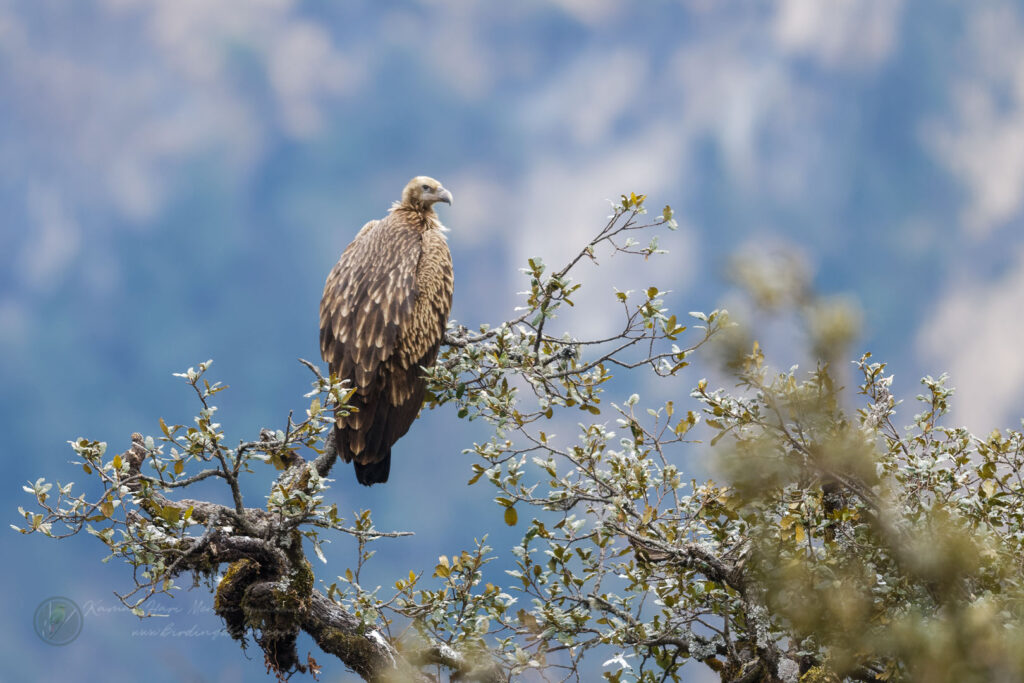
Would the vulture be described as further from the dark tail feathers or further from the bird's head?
the bird's head

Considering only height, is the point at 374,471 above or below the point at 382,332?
below

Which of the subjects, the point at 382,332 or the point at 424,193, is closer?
the point at 382,332

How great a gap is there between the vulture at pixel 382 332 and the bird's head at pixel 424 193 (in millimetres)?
1099

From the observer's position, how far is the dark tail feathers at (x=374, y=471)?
25.1 ft

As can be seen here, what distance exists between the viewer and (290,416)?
534 cm

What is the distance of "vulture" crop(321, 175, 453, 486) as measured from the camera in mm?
7559

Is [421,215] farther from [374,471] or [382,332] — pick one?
[374,471]

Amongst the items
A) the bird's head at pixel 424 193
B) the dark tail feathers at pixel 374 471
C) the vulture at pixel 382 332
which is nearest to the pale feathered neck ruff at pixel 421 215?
the bird's head at pixel 424 193

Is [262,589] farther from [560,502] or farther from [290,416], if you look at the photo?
[560,502]

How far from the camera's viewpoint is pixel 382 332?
7.79m

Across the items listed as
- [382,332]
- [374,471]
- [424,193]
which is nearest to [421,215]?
[424,193]

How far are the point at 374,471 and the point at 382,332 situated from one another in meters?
1.17

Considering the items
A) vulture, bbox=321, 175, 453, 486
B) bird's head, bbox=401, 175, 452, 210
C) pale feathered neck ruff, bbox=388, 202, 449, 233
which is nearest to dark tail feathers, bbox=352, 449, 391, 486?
vulture, bbox=321, 175, 453, 486

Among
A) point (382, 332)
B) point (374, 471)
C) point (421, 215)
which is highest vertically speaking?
point (421, 215)
